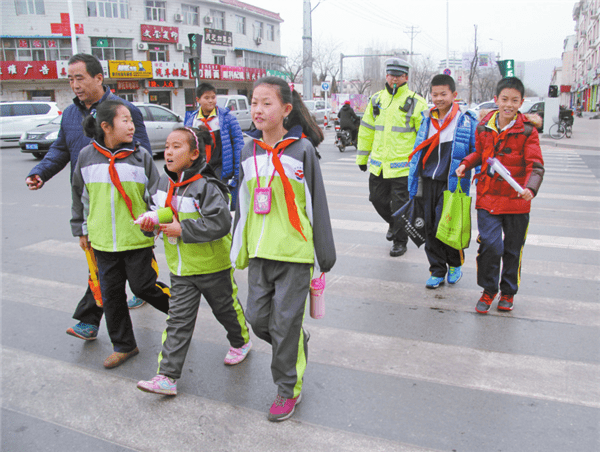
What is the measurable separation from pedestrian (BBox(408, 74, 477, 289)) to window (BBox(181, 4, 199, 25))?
4206cm

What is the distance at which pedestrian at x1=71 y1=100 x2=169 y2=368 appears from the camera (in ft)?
10.4

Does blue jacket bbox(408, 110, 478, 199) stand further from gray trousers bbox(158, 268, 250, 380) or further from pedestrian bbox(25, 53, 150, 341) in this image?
pedestrian bbox(25, 53, 150, 341)

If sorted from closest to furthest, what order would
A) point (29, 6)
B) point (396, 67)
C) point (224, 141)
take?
point (224, 141) → point (396, 67) → point (29, 6)

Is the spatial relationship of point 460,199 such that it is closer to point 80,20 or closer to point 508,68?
point 508,68

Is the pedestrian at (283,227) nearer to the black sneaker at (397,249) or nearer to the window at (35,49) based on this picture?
the black sneaker at (397,249)

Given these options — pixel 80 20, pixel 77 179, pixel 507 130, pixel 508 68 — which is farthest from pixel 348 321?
pixel 80 20

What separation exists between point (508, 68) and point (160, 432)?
19854 mm

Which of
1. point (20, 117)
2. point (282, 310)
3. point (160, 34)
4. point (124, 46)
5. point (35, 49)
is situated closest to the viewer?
point (282, 310)

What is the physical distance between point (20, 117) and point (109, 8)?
20.8m

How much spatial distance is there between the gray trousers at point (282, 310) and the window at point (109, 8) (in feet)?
Result: 131

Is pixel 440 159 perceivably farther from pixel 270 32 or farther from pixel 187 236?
pixel 270 32

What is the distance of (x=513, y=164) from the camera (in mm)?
3832

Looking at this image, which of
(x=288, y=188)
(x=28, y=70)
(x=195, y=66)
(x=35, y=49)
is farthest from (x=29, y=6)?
(x=288, y=188)

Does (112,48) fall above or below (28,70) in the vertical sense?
above
